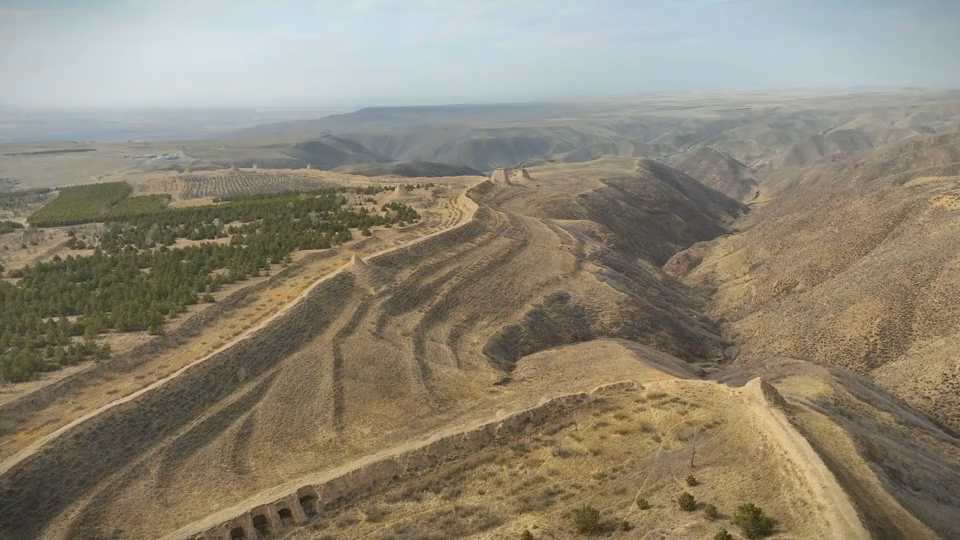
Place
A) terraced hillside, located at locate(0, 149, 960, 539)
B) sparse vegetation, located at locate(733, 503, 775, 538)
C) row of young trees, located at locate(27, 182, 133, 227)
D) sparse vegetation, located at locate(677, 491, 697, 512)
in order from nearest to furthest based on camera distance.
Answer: sparse vegetation, located at locate(733, 503, 775, 538) < sparse vegetation, located at locate(677, 491, 697, 512) < terraced hillside, located at locate(0, 149, 960, 539) < row of young trees, located at locate(27, 182, 133, 227)

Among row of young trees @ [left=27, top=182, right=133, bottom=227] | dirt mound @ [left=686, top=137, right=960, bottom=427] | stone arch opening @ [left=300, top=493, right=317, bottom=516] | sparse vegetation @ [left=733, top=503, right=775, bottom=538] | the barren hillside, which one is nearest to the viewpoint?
sparse vegetation @ [left=733, top=503, right=775, bottom=538]

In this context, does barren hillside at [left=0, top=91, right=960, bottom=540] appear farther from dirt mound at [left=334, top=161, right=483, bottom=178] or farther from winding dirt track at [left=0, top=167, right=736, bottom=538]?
dirt mound at [left=334, top=161, right=483, bottom=178]

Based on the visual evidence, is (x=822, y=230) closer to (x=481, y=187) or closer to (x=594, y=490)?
(x=481, y=187)

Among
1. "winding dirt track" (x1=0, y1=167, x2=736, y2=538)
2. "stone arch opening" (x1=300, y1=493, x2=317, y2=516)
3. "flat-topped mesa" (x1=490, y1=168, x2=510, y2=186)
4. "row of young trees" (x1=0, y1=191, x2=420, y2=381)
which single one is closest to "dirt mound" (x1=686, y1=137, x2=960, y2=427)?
"winding dirt track" (x1=0, y1=167, x2=736, y2=538)

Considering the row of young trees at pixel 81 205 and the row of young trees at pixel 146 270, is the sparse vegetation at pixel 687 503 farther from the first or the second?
the row of young trees at pixel 81 205

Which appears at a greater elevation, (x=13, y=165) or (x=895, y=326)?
(x=13, y=165)

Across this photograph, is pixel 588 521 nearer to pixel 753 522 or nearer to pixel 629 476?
pixel 629 476

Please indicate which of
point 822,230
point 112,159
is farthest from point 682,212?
point 112,159
